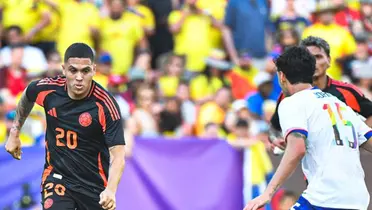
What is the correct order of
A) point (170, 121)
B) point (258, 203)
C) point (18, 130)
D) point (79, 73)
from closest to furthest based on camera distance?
point (258, 203) → point (79, 73) → point (18, 130) → point (170, 121)

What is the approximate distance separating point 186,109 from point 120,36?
234 centimetres

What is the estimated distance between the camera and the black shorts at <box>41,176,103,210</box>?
8.42 metres

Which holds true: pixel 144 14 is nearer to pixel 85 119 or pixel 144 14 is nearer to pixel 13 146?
pixel 13 146

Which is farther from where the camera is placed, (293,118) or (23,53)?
(23,53)

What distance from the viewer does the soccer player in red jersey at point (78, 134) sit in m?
8.35

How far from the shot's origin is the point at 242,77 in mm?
15672

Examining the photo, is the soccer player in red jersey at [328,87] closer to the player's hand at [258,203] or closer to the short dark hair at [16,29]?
the player's hand at [258,203]

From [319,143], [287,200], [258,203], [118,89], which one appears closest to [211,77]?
[118,89]

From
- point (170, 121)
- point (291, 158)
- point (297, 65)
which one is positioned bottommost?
point (170, 121)

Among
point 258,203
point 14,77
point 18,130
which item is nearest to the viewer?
point 258,203

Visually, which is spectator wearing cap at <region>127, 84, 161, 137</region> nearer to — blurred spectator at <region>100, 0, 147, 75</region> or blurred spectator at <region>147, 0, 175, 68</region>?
blurred spectator at <region>100, 0, 147, 75</region>

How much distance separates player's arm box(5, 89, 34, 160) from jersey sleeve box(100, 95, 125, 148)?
0.89m

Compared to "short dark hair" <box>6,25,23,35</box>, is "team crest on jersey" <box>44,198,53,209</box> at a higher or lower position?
lower

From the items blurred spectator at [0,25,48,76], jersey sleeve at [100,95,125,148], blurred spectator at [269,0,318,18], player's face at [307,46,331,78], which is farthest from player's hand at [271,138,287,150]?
blurred spectator at [269,0,318,18]
